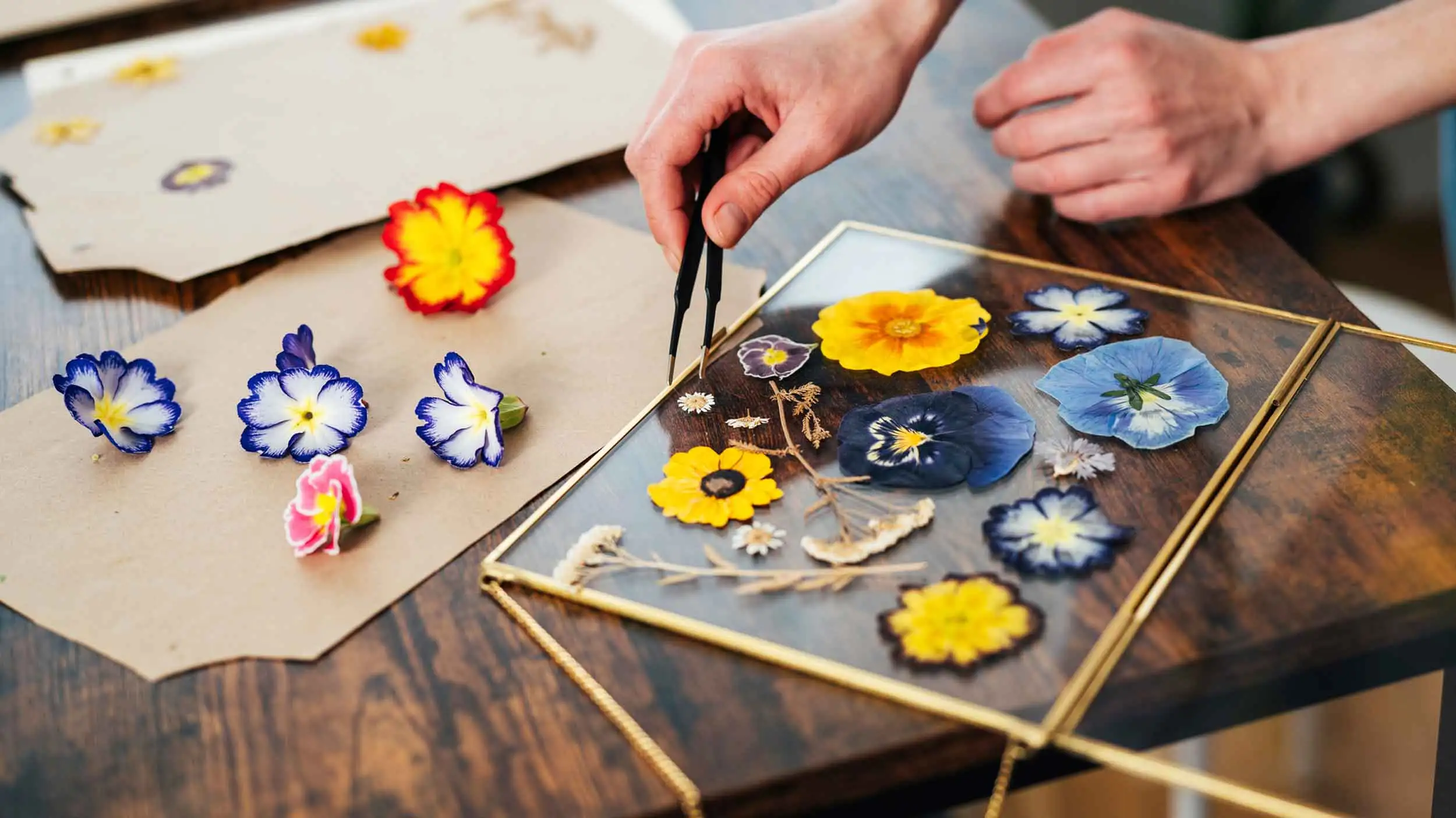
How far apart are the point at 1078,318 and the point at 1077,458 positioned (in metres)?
0.18

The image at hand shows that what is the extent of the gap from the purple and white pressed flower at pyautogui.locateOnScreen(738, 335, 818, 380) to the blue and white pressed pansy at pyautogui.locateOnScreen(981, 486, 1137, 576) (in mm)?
→ 208

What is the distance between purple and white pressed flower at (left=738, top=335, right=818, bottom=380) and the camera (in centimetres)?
87

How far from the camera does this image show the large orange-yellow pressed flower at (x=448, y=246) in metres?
0.99

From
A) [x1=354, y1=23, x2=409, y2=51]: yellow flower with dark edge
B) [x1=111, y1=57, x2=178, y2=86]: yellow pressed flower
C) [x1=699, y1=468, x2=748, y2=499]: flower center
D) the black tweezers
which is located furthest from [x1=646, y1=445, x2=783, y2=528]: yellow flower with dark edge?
[x1=111, y1=57, x2=178, y2=86]: yellow pressed flower

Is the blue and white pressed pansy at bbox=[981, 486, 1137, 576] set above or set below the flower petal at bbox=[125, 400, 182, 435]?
above

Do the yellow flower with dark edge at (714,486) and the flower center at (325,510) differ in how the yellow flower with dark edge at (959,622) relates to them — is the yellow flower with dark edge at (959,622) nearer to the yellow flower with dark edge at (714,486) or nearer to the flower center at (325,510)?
the yellow flower with dark edge at (714,486)

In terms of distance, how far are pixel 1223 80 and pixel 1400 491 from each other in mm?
466

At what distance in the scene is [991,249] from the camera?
1.01m

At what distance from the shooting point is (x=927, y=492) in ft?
2.42

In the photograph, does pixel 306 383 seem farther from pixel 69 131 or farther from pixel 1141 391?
pixel 69 131

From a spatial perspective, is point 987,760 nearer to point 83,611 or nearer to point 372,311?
point 83,611

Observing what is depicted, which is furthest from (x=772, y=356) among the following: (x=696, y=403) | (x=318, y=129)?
(x=318, y=129)

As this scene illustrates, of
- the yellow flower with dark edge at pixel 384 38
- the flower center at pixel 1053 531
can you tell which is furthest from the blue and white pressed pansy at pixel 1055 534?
the yellow flower with dark edge at pixel 384 38

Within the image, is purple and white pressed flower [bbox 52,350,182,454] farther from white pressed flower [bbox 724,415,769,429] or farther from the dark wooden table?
white pressed flower [bbox 724,415,769,429]
